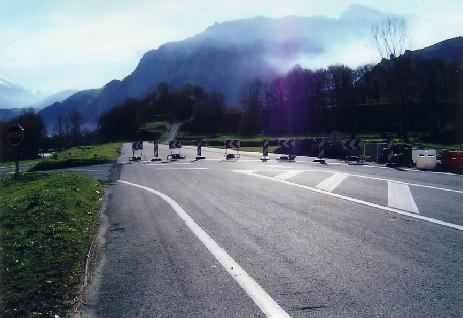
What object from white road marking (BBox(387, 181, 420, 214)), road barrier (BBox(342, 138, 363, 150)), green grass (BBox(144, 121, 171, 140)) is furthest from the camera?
green grass (BBox(144, 121, 171, 140))

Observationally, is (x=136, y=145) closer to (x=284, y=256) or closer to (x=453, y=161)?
(x=453, y=161)

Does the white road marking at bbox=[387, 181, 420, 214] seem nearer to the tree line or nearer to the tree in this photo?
the tree line

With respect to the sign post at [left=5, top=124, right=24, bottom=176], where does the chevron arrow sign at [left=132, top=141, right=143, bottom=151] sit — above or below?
below

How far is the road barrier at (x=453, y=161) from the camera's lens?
2077cm

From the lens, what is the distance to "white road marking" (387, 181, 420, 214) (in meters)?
10.9

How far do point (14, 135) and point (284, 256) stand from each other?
1383cm

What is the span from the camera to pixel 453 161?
69.4ft

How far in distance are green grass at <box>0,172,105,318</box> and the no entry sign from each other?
5.12m

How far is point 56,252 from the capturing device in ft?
24.1

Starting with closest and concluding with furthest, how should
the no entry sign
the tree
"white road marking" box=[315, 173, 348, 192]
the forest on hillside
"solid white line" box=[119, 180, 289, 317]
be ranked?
"solid white line" box=[119, 180, 289, 317], "white road marking" box=[315, 173, 348, 192], the no entry sign, the forest on hillside, the tree

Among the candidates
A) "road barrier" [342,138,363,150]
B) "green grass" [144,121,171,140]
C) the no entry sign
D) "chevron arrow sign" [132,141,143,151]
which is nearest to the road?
the no entry sign

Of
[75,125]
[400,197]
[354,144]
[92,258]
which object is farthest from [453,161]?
[75,125]

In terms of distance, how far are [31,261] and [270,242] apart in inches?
135

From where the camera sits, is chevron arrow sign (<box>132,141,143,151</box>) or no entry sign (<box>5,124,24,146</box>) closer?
no entry sign (<box>5,124,24,146</box>)
